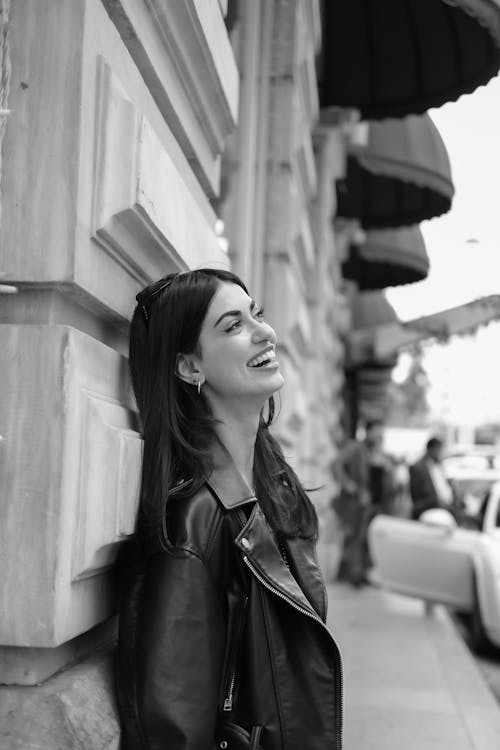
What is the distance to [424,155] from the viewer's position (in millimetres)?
8812

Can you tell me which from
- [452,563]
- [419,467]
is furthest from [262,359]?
[419,467]

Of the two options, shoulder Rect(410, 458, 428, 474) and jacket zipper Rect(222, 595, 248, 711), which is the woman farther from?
shoulder Rect(410, 458, 428, 474)

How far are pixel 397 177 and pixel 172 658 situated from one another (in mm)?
8089

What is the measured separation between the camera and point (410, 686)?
6105 millimetres

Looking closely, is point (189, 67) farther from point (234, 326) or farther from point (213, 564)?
point (213, 564)

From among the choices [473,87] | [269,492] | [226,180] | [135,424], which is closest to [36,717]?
[135,424]

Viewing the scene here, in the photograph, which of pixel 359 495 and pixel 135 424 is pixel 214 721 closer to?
pixel 135 424

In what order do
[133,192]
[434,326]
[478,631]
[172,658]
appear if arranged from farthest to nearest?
[434,326], [478,631], [133,192], [172,658]

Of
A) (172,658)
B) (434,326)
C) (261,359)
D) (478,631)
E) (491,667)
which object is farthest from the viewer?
(434,326)

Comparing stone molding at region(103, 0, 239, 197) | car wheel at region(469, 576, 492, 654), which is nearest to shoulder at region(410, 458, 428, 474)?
car wheel at region(469, 576, 492, 654)

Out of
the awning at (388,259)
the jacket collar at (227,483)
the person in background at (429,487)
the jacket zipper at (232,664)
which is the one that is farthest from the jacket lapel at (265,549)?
the awning at (388,259)

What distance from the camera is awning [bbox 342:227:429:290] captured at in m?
13.0

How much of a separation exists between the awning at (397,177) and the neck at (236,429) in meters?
6.86

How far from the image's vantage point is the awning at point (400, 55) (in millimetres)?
5832
